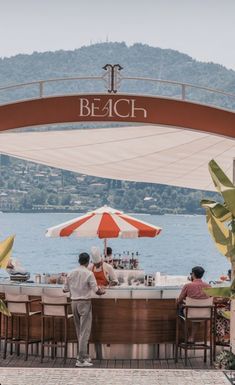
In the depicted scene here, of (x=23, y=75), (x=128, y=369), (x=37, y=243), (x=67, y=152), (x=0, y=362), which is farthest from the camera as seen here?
(x=23, y=75)

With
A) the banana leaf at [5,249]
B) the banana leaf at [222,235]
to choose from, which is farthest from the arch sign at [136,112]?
the banana leaf at [5,249]

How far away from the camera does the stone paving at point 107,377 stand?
32.0 feet

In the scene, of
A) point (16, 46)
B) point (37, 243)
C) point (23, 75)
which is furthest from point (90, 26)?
point (37, 243)

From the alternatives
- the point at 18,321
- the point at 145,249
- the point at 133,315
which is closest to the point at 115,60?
the point at 145,249

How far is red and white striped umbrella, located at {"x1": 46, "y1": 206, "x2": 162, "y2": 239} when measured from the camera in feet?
45.9

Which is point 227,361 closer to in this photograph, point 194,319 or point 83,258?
point 194,319

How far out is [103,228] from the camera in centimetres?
1424

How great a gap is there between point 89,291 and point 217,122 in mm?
2762

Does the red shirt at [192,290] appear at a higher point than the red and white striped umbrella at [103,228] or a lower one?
lower

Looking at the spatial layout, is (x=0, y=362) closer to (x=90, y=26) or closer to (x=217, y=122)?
(x=217, y=122)

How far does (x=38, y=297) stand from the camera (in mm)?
11977

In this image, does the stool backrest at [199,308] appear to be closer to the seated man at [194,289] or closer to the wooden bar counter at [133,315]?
the seated man at [194,289]

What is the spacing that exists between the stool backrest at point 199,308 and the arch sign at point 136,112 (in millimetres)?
2182

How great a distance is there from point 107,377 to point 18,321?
2309 millimetres
